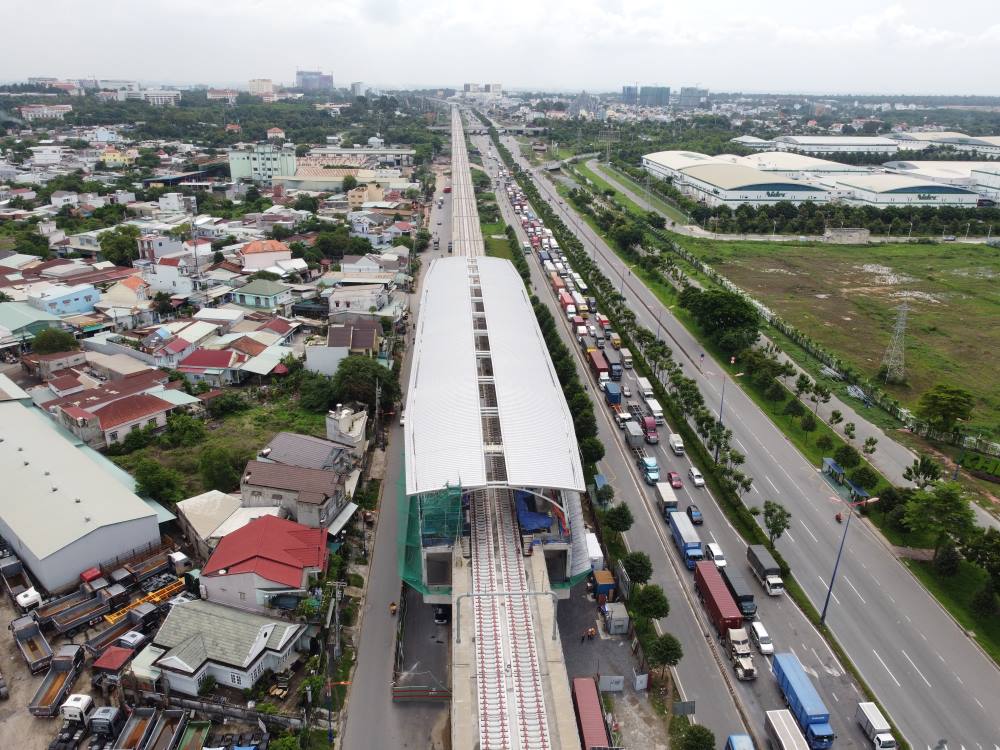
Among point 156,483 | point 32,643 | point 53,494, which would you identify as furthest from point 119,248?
point 32,643

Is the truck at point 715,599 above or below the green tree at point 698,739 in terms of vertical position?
below

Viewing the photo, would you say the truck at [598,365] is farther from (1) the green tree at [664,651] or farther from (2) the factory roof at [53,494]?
(2) the factory roof at [53,494]

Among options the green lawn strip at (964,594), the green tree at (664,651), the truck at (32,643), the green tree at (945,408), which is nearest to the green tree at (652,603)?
the green tree at (664,651)

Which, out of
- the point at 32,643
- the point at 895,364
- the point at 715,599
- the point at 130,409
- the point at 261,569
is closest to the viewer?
the point at 32,643

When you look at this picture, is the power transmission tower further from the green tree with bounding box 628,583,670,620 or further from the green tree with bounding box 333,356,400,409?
the green tree with bounding box 333,356,400,409

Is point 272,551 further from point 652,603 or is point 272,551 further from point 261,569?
point 652,603

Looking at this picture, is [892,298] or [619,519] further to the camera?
[892,298]

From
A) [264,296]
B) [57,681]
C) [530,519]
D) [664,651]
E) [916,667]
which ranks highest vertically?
[264,296]
